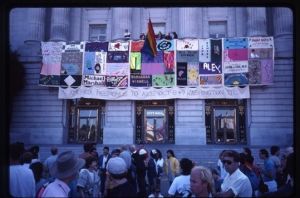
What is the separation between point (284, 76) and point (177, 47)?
245 inches

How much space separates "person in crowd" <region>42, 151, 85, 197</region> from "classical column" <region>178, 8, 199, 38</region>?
761 inches

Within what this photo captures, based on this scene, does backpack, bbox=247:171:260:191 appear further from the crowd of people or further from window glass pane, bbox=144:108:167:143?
window glass pane, bbox=144:108:167:143

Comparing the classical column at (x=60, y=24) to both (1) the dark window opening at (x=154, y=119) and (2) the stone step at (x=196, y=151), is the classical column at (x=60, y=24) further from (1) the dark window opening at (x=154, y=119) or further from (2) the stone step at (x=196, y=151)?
(2) the stone step at (x=196, y=151)

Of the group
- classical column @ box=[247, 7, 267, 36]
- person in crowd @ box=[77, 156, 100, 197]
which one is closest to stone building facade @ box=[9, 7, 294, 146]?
classical column @ box=[247, 7, 267, 36]

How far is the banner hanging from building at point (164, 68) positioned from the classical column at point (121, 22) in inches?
63.0

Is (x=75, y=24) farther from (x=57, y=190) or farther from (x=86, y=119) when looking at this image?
(x=57, y=190)

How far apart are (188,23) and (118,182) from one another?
1955 cm

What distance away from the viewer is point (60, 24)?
77.4 ft

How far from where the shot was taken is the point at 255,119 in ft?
69.9

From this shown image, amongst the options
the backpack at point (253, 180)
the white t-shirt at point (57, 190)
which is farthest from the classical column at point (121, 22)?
the white t-shirt at point (57, 190)

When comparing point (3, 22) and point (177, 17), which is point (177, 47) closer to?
point (177, 17)

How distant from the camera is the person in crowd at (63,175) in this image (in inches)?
146

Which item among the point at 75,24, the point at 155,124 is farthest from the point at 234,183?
the point at 75,24

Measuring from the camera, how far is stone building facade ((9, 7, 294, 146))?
69.7 feet
